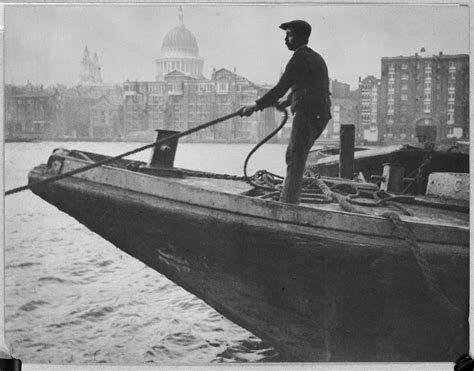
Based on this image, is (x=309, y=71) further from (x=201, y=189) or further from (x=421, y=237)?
(x=421, y=237)

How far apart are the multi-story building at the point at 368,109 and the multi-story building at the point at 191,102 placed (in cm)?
35

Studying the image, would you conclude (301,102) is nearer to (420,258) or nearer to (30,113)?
(420,258)

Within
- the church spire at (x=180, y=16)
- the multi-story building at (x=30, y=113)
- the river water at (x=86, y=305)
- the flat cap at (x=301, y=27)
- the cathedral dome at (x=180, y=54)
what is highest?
the church spire at (x=180, y=16)

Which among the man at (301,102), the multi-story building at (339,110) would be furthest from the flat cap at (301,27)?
the multi-story building at (339,110)

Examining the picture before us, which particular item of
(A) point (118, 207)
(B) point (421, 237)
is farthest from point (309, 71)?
(A) point (118, 207)

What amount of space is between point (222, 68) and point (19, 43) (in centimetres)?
78

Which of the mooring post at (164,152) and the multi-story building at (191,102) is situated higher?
the multi-story building at (191,102)

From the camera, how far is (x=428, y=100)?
230 cm

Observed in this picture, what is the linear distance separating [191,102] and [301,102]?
0.43 meters

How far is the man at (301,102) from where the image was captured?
2.19m

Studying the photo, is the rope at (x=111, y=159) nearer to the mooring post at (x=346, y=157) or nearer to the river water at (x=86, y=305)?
the river water at (x=86, y=305)

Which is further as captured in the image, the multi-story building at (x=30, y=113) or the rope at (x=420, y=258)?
the multi-story building at (x=30, y=113)

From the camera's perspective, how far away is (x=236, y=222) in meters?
2.20

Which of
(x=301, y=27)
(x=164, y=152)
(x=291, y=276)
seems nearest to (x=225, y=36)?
(x=301, y=27)
